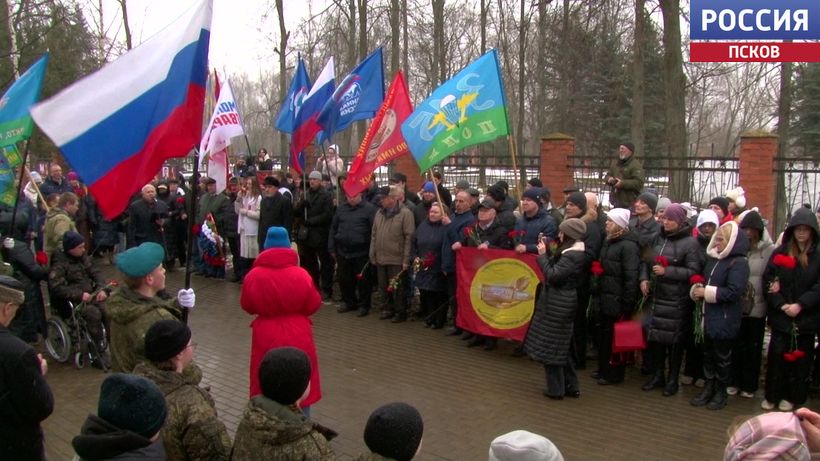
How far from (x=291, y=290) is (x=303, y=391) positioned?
6.56 feet

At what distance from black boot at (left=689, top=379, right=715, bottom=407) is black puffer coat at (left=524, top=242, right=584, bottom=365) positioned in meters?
1.25

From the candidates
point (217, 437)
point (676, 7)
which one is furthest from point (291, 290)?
point (676, 7)

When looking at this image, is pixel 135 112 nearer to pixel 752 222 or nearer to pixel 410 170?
pixel 752 222

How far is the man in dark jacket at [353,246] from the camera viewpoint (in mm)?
10305

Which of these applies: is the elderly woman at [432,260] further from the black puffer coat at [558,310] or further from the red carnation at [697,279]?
the red carnation at [697,279]

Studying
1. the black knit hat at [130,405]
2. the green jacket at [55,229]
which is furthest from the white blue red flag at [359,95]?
the black knit hat at [130,405]

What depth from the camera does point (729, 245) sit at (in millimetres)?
6469

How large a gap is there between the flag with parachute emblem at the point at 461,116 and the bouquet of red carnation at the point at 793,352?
3.66 meters

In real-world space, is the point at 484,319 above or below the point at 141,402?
below

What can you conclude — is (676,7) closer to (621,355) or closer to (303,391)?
(621,355)

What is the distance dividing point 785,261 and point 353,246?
19.1 ft

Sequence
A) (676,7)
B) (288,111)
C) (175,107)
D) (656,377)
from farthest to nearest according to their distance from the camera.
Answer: (676,7)
(288,111)
(656,377)
(175,107)

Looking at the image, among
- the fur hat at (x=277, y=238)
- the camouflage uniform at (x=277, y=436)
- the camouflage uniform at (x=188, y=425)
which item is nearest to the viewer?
the camouflage uniform at (x=277, y=436)

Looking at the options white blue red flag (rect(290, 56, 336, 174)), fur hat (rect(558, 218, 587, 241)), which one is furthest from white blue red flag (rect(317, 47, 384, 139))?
fur hat (rect(558, 218, 587, 241))
